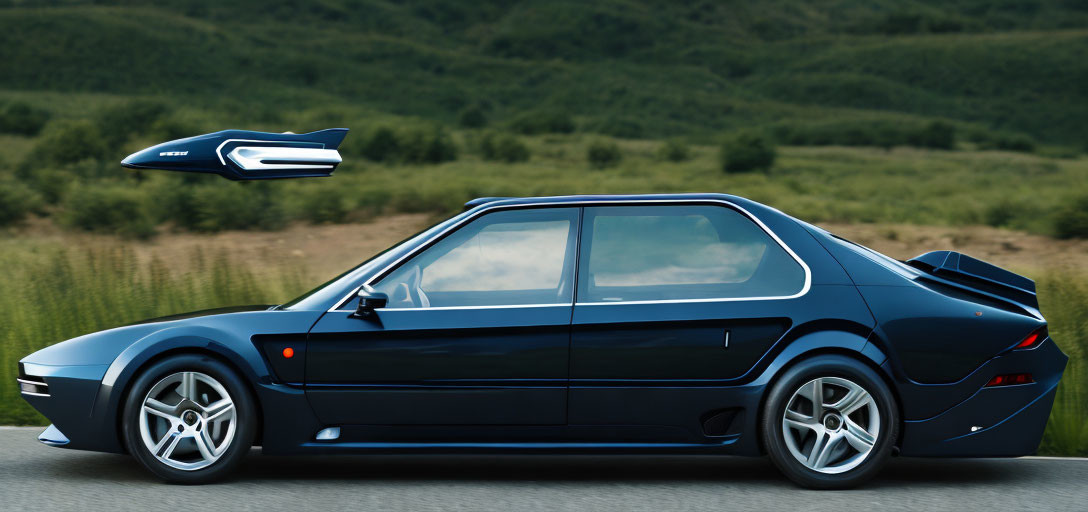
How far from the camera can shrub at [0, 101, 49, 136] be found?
42750 millimetres

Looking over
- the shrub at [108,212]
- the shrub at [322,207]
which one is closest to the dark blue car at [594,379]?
the shrub at [322,207]

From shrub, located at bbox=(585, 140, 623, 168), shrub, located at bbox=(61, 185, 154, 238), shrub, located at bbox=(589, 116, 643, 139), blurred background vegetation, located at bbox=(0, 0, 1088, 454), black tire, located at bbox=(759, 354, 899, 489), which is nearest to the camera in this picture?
black tire, located at bbox=(759, 354, 899, 489)

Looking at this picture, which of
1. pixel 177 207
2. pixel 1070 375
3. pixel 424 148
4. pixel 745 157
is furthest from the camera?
pixel 745 157

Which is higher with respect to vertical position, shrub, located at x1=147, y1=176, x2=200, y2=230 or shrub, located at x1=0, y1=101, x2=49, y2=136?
shrub, located at x1=0, y1=101, x2=49, y2=136

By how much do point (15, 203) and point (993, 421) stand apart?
2690 cm

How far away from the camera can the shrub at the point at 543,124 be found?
181ft

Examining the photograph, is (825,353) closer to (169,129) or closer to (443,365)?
(443,365)

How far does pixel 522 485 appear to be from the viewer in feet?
19.7

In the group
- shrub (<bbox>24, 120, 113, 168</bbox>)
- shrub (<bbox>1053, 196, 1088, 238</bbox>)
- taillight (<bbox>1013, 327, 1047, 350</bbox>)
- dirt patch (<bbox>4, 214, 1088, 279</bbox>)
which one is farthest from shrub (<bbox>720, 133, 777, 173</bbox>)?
taillight (<bbox>1013, 327, 1047, 350</bbox>)

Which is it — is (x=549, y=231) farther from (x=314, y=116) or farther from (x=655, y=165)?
(x=314, y=116)

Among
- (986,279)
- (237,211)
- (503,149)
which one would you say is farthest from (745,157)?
(986,279)

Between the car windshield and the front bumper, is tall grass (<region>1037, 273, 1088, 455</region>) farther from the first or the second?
the front bumper

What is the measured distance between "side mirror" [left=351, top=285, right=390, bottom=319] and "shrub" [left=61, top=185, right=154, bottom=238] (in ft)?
68.6

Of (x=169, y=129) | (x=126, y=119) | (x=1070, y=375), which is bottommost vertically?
(x=1070, y=375)
